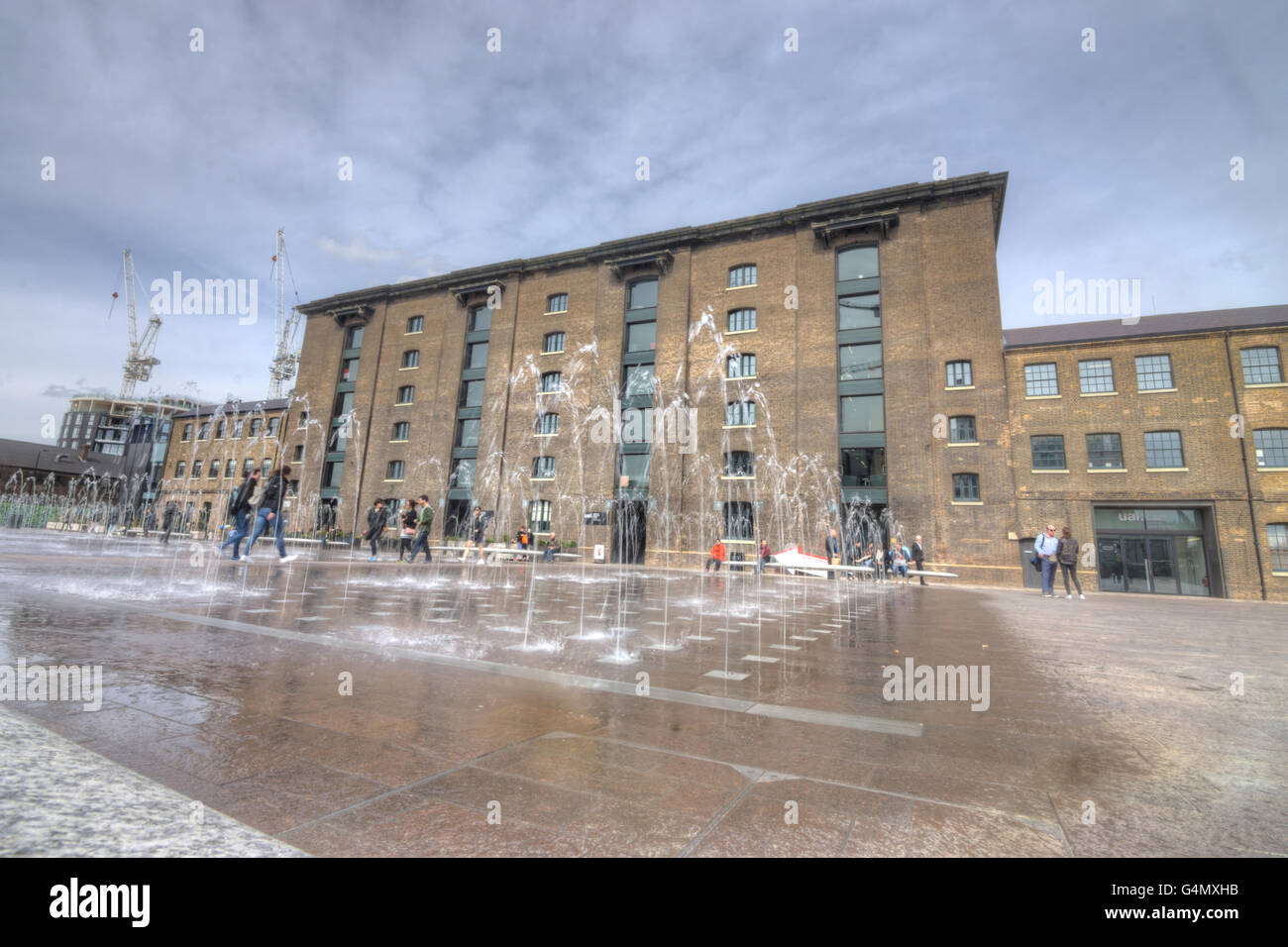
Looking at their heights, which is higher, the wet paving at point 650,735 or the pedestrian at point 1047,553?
the pedestrian at point 1047,553

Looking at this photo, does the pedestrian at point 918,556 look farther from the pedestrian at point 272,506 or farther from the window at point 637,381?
the pedestrian at point 272,506

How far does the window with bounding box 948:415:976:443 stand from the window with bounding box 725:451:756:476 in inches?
322

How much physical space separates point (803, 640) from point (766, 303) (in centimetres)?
2382

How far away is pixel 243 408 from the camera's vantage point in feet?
154

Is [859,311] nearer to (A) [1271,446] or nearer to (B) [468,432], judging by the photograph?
(A) [1271,446]

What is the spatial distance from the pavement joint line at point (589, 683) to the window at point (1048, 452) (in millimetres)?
23922

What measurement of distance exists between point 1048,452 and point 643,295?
20058 millimetres

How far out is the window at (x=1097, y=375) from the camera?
22.6 m

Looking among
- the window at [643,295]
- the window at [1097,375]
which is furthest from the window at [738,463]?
the window at [1097,375]

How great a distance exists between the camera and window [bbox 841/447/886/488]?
24.2 metres
